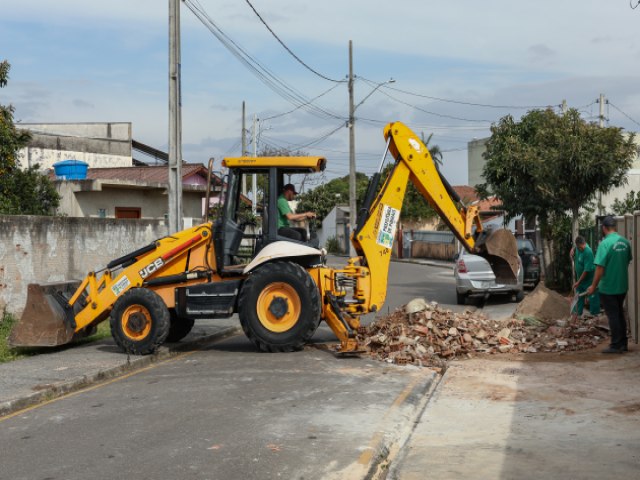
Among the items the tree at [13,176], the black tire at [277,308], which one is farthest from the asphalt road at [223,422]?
the tree at [13,176]

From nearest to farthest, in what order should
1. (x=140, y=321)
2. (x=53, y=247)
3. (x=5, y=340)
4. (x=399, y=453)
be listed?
1. (x=399, y=453)
2. (x=140, y=321)
3. (x=5, y=340)
4. (x=53, y=247)

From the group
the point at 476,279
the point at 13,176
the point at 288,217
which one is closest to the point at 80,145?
the point at 13,176

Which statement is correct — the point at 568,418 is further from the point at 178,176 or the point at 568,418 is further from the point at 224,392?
the point at 178,176

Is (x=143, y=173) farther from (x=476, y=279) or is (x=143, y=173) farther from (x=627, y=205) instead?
(x=627, y=205)

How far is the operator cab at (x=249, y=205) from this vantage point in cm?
1291

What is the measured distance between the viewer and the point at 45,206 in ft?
78.3

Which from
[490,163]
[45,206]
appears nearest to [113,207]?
[45,206]

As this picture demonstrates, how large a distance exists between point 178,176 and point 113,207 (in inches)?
431

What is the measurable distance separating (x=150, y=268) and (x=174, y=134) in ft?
16.8

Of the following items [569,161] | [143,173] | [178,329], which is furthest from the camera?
[143,173]

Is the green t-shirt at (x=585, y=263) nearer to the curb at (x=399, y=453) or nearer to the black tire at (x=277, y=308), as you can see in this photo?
the black tire at (x=277, y=308)

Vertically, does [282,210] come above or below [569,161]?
below

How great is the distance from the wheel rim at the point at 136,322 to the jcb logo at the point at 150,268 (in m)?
0.57

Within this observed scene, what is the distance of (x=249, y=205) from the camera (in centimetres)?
1339
